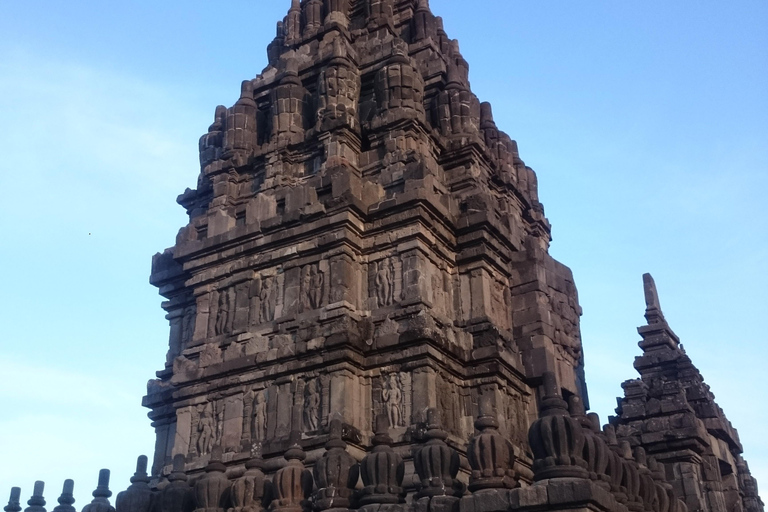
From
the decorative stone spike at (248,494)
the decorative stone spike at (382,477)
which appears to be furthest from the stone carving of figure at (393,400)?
the decorative stone spike at (382,477)

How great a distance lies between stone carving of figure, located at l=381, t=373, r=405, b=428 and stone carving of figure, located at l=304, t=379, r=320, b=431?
1465mm

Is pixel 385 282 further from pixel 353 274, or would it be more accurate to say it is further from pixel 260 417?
pixel 260 417

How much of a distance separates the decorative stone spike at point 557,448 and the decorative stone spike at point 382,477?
2471 mm

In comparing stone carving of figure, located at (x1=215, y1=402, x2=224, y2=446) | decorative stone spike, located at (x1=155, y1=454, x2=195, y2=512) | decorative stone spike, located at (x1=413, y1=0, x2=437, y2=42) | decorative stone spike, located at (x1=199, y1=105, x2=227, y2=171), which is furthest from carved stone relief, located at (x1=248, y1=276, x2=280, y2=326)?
decorative stone spike, located at (x1=413, y1=0, x2=437, y2=42)

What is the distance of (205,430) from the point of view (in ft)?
67.1

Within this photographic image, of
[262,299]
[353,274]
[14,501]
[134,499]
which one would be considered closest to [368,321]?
[353,274]

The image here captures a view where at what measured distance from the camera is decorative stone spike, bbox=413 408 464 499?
43.8 feet

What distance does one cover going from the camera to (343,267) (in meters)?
20.3

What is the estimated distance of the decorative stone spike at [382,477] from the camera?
13.8 m

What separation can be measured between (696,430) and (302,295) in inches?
405

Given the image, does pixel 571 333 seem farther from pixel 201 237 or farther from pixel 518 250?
pixel 201 237

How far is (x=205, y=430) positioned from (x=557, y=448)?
10520 millimetres

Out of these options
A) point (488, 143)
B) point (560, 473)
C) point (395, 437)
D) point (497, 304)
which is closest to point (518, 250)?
point (497, 304)

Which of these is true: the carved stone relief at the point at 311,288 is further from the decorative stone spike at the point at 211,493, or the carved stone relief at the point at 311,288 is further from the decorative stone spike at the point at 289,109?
the decorative stone spike at the point at 211,493
